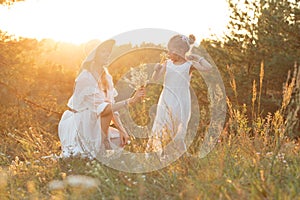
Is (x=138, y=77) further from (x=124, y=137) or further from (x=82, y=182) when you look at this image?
(x=82, y=182)

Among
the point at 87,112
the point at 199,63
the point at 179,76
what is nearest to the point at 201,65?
the point at 199,63

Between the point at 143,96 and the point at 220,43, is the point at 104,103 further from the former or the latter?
the point at 220,43

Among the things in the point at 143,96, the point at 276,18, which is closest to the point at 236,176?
the point at 143,96

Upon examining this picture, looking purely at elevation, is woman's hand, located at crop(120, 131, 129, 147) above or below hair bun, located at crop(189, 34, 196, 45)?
below

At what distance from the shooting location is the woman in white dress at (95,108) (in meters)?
6.03

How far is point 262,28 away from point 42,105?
9484 mm

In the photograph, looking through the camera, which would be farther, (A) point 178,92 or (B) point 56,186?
(A) point 178,92

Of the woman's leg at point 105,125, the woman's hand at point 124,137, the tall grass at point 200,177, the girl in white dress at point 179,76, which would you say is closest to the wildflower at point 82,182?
the tall grass at point 200,177

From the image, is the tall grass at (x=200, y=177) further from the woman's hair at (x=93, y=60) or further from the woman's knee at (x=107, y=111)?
the woman's hair at (x=93, y=60)

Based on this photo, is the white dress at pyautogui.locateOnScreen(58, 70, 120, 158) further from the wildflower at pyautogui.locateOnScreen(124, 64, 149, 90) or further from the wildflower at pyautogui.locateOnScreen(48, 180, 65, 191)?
the wildflower at pyautogui.locateOnScreen(48, 180, 65, 191)

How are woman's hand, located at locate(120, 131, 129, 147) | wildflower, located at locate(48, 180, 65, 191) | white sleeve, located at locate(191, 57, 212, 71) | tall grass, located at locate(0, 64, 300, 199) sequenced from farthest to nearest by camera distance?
Result: woman's hand, located at locate(120, 131, 129, 147) < white sleeve, located at locate(191, 57, 212, 71) < wildflower, located at locate(48, 180, 65, 191) < tall grass, located at locate(0, 64, 300, 199)

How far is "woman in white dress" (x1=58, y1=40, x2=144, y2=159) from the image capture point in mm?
6027

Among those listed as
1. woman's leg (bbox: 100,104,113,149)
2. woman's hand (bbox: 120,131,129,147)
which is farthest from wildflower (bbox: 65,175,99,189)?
woman's hand (bbox: 120,131,129,147)

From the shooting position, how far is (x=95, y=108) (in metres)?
6.10
